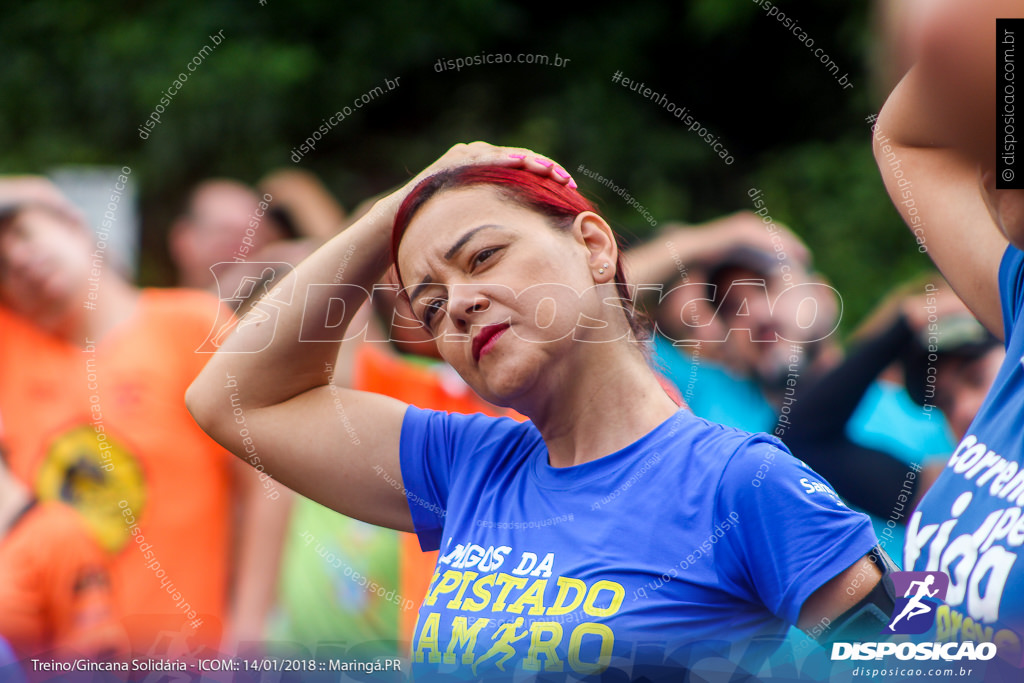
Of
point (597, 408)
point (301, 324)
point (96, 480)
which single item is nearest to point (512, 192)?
point (597, 408)

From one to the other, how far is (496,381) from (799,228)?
4688 millimetres

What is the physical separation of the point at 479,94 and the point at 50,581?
4.34 m

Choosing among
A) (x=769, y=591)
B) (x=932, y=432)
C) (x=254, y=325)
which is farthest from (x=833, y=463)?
(x=254, y=325)

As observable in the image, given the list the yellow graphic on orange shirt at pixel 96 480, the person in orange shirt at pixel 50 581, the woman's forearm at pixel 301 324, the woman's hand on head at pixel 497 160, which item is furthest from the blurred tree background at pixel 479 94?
the woman's hand on head at pixel 497 160

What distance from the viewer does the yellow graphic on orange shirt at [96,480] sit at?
2.66 meters

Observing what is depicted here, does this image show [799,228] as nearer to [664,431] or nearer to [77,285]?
[77,285]

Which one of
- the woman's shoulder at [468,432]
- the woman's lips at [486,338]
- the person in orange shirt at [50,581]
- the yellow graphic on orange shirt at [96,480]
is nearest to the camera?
the woman's lips at [486,338]

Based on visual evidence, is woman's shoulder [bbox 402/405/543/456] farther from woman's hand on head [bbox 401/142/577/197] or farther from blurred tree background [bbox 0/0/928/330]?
blurred tree background [bbox 0/0/928/330]

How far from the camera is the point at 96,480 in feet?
8.89

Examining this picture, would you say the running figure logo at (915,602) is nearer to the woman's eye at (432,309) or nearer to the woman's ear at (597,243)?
the woman's ear at (597,243)

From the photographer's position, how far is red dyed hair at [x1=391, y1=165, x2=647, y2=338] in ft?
4.25

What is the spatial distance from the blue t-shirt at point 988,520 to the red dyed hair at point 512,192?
19.3 inches

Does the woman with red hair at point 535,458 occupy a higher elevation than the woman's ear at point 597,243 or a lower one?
lower

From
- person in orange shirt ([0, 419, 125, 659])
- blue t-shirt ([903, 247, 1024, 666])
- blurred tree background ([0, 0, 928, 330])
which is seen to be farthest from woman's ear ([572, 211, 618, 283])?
blurred tree background ([0, 0, 928, 330])
